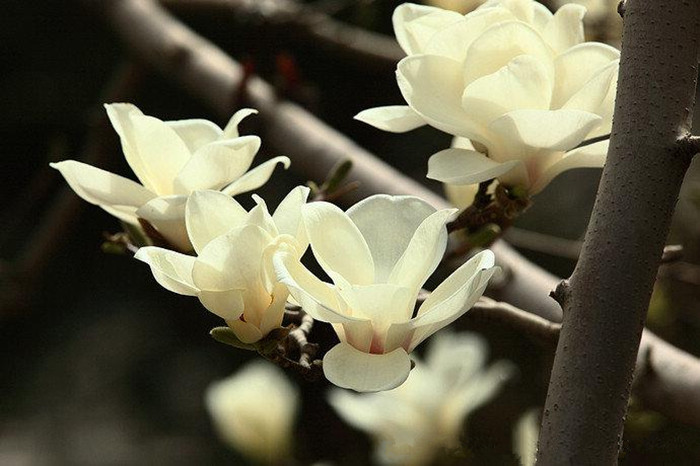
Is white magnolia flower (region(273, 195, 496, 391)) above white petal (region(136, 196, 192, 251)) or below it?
above

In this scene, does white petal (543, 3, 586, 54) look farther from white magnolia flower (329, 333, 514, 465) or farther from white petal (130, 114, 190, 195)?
white magnolia flower (329, 333, 514, 465)

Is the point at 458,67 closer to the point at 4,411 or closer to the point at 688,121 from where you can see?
the point at 688,121

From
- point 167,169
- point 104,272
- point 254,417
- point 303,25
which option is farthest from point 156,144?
point 104,272

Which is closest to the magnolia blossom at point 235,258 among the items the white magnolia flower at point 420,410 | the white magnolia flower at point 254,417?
the white magnolia flower at point 420,410

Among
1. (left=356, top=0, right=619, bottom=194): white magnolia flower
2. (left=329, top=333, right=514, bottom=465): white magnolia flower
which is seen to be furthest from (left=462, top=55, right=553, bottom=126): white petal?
(left=329, top=333, right=514, bottom=465): white magnolia flower

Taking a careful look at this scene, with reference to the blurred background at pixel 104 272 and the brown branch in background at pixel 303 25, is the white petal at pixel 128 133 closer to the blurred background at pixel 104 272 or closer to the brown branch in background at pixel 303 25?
the brown branch in background at pixel 303 25

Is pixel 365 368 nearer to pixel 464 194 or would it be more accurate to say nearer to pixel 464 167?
pixel 464 167

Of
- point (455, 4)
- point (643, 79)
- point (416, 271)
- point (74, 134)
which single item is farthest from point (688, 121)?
point (74, 134)
